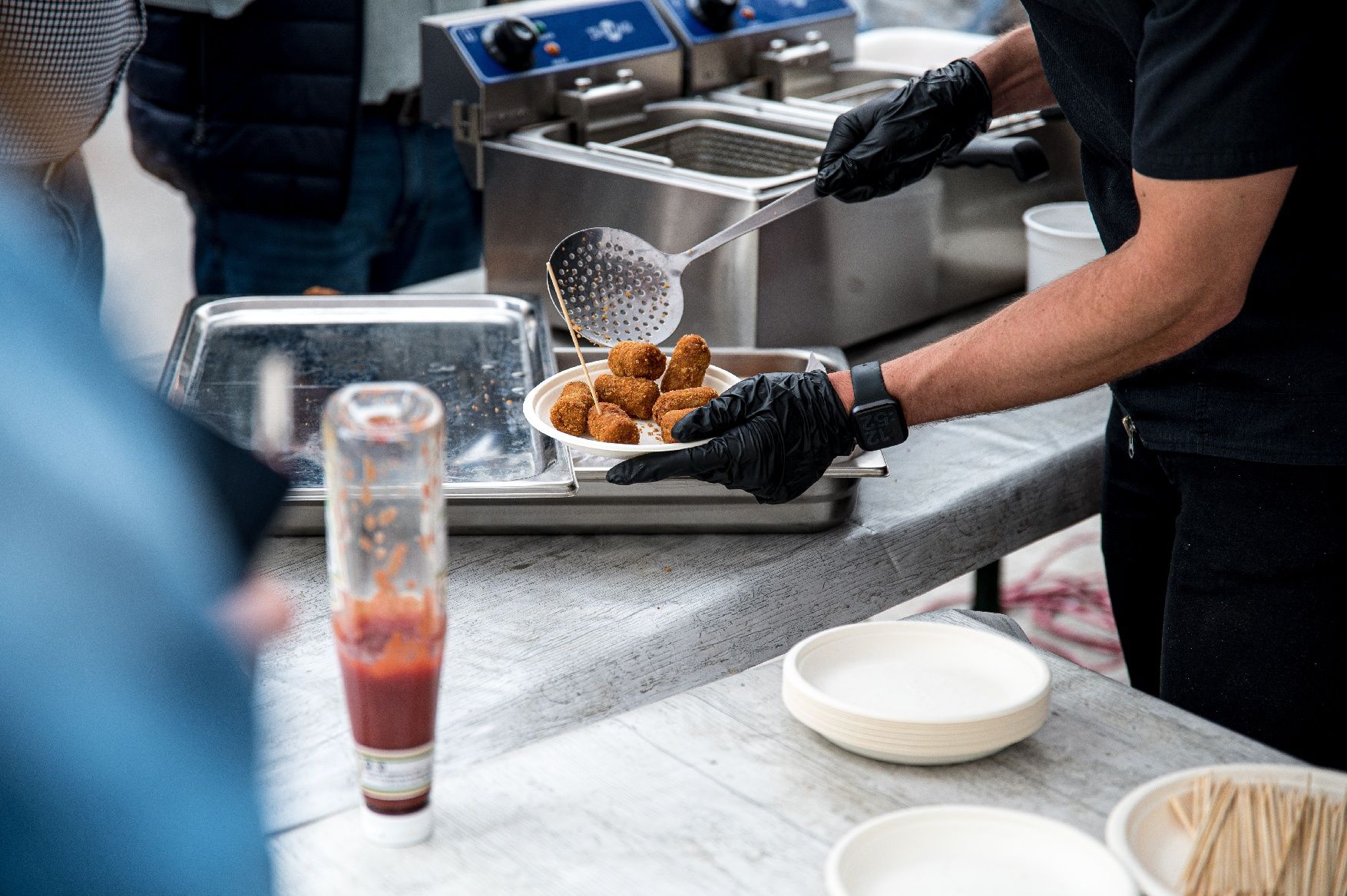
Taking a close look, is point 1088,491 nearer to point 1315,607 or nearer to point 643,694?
point 1315,607

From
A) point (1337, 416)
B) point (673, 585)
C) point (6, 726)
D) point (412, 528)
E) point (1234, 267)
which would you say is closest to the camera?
point (6, 726)

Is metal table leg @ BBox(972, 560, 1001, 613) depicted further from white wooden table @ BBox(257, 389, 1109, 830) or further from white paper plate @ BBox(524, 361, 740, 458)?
white paper plate @ BBox(524, 361, 740, 458)

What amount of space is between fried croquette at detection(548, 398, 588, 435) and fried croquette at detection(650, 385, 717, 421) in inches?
3.4

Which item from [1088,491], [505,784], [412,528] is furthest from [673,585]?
[1088,491]

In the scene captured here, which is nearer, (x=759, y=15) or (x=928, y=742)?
(x=928, y=742)

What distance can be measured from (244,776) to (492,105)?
1484 millimetres

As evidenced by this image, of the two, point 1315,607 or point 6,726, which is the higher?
point 6,726

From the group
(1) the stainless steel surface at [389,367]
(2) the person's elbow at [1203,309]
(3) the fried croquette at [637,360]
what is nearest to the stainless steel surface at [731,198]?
(1) the stainless steel surface at [389,367]

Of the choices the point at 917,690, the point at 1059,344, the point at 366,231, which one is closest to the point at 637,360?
the point at 1059,344

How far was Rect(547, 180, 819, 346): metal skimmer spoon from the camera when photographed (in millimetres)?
1581

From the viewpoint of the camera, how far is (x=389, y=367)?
1.71m

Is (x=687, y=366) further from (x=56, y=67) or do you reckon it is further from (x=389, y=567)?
(x=56, y=67)

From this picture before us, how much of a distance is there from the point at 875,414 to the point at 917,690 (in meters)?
0.37

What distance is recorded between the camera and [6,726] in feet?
2.17
